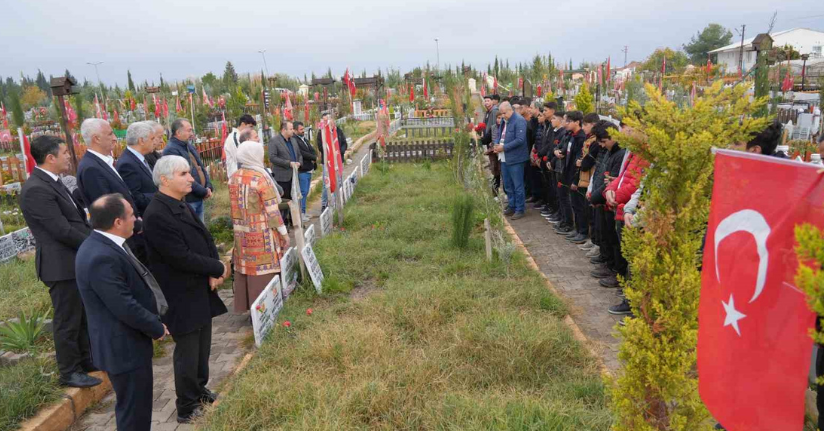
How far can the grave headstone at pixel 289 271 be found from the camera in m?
4.89

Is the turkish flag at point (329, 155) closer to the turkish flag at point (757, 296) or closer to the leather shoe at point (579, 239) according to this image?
the leather shoe at point (579, 239)

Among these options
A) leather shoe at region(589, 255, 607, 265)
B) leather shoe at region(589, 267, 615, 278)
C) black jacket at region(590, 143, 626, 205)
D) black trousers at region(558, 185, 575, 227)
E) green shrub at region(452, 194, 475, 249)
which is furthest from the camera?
black trousers at region(558, 185, 575, 227)

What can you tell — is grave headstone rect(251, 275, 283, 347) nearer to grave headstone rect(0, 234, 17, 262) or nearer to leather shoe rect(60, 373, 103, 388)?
leather shoe rect(60, 373, 103, 388)

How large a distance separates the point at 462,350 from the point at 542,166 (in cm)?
522

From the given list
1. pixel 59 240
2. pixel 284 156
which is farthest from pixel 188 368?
pixel 284 156

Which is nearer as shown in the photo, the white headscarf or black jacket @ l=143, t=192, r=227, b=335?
black jacket @ l=143, t=192, r=227, b=335

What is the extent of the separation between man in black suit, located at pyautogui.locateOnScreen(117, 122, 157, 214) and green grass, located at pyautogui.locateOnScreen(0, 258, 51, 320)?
5.21 feet

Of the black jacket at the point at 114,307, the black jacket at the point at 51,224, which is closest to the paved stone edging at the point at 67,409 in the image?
the black jacket at the point at 51,224

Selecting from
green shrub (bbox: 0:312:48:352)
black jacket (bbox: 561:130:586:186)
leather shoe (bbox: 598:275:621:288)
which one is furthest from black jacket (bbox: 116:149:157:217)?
black jacket (bbox: 561:130:586:186)

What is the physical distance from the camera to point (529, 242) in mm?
7023

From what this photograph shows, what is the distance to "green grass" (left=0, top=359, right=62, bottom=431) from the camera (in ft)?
10.4

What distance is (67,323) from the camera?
11.8 ft

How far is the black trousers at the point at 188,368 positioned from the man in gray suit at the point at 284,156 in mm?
4302

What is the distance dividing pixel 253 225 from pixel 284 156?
10.6 feet
